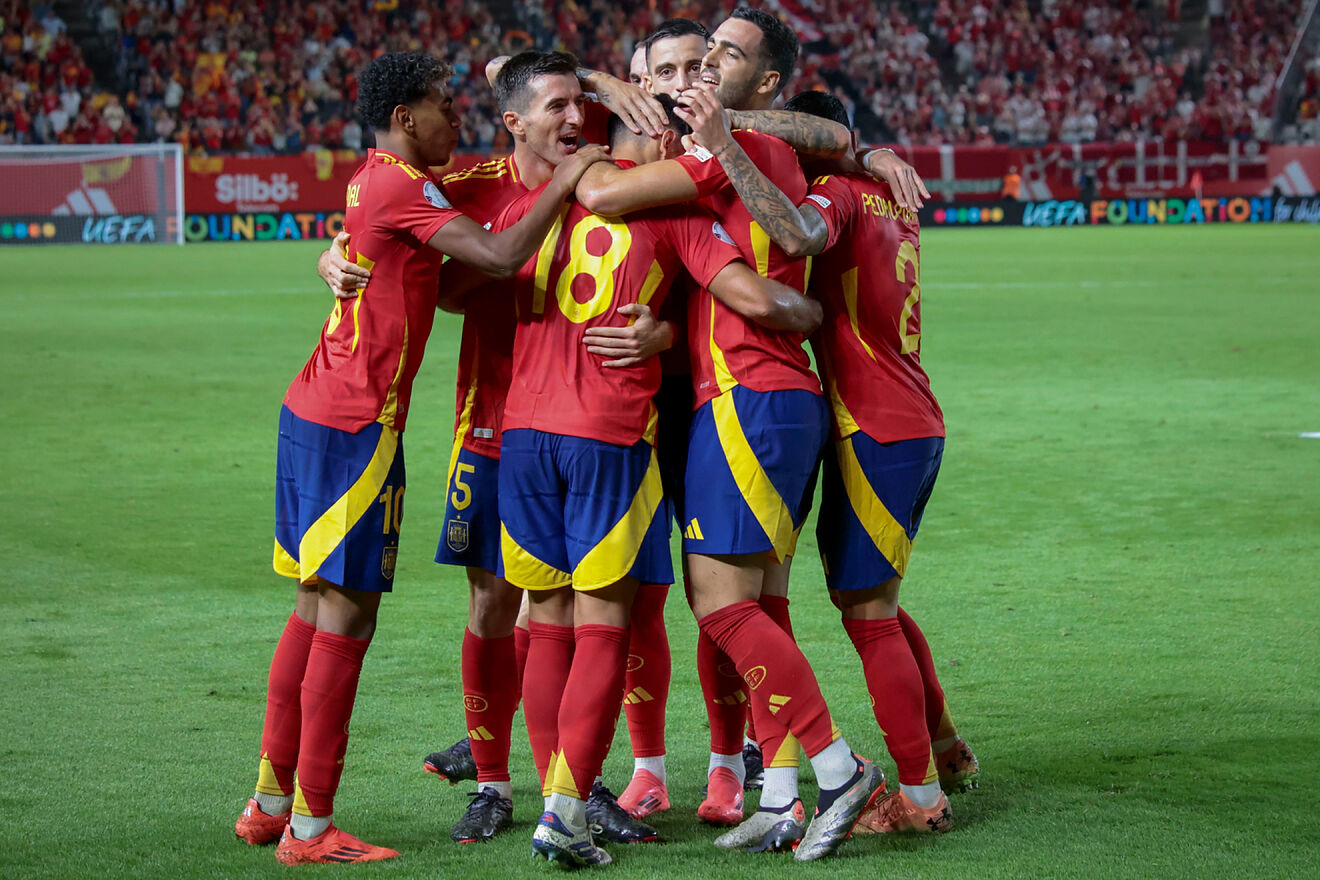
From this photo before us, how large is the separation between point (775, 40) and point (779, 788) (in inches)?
78.3

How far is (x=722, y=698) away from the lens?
13.5 ft

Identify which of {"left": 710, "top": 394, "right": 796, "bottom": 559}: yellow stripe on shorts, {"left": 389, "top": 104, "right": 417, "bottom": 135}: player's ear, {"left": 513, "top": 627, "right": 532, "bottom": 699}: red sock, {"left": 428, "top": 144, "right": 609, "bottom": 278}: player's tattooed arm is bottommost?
{"left": 513, "top": 627, "right": 532, "bottom": 699}: red sock

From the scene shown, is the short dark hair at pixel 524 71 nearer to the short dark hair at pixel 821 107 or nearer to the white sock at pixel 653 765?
the short dark hair at pixel 821 107

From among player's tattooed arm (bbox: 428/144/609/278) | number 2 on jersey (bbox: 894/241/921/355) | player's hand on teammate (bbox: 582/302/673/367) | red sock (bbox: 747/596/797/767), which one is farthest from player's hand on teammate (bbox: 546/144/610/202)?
red sock (bbox: 747/596/797/767)

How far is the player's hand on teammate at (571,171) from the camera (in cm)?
364

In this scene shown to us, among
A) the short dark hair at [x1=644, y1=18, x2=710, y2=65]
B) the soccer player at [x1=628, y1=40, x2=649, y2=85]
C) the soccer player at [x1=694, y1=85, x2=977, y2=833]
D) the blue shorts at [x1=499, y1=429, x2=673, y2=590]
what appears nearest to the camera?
the blue shorts at [x1=499, y1=429, x2=673, y2=590]

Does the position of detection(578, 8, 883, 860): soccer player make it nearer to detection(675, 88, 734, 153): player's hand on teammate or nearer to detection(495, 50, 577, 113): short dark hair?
detection(675, 88, 734, 153): player's hand on teammate

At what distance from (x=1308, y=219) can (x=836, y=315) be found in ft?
108

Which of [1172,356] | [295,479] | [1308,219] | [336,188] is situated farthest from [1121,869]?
[1308,219]

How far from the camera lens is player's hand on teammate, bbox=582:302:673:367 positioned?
12.0ft

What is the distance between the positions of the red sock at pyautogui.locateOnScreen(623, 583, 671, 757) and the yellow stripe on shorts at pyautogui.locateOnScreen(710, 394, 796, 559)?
19.3 inches

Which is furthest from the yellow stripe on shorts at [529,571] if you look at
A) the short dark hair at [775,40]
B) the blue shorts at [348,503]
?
the short dark hair at [775,40]

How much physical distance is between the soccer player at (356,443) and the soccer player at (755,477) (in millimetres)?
371

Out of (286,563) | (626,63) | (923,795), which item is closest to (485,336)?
(286,563)
